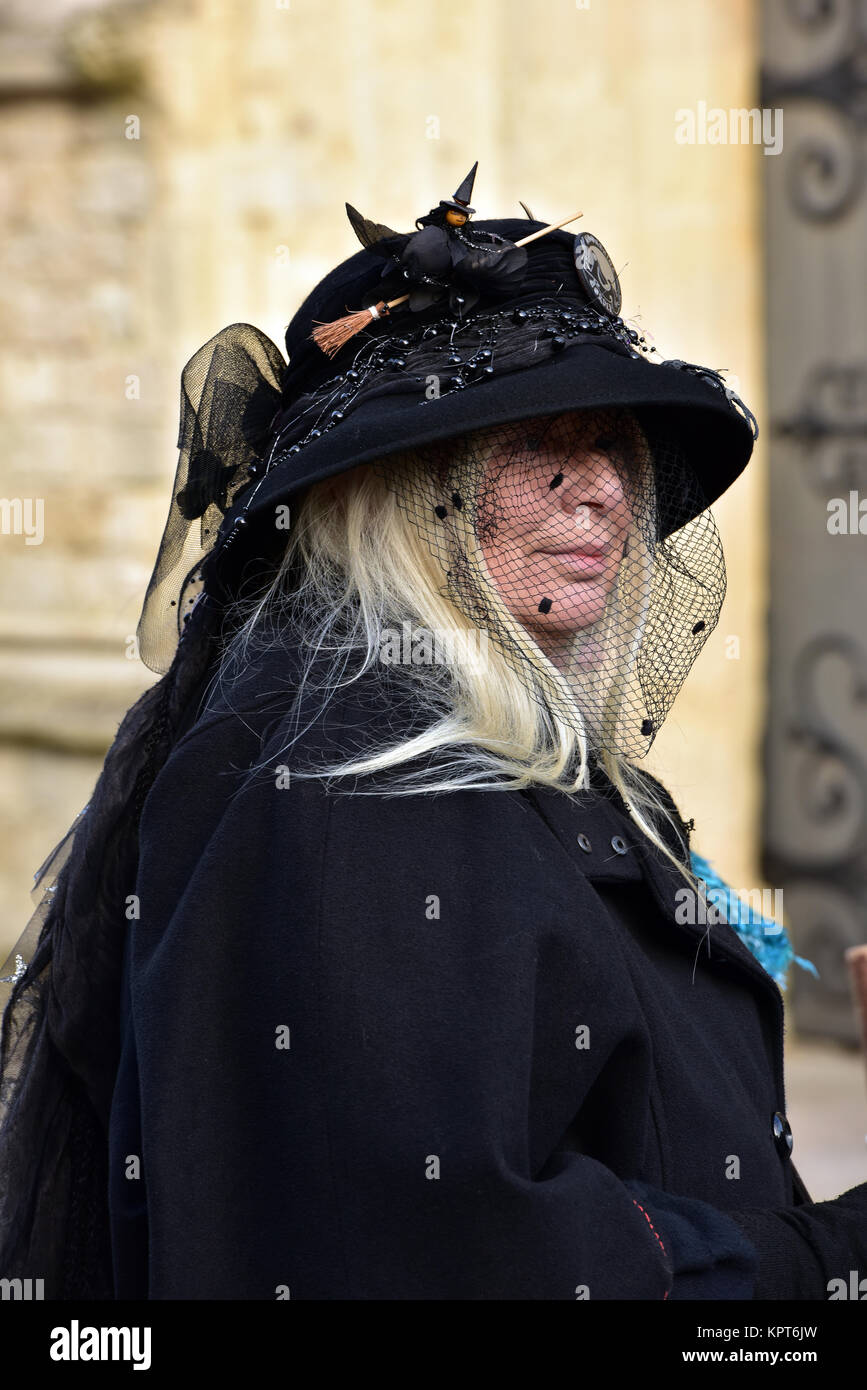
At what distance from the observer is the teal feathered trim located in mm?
2049

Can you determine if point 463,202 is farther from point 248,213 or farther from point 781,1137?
point 248,213

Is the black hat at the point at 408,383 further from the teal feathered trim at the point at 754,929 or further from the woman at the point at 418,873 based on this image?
the teal feathered trim at the point at 754,929

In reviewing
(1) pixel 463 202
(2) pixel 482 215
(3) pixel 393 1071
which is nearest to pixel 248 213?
(2) pixel 482 215

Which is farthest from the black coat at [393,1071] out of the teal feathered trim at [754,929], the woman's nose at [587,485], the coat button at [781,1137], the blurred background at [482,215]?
the blurred background at [482,215]

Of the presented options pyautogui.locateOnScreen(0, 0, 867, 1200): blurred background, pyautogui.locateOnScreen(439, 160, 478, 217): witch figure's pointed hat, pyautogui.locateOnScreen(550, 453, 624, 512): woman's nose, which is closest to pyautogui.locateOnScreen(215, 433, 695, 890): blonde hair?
pyautogui.locateOnScreen(550, 453, 624, 512): woman's nose

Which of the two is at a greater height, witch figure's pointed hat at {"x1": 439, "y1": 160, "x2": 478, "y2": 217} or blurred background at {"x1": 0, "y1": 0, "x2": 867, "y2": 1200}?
blurred background at {"x1": 0, "y1": 0, "x2": 867, "y2": 1200}

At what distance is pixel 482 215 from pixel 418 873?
133 inches

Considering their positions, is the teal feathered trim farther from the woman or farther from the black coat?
the black coat

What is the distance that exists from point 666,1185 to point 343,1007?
1.50 feet

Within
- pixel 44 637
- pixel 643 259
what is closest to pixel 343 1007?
pixel 44 637

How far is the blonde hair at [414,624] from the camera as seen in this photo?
1375mm

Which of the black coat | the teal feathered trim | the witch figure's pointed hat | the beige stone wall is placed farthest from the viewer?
the beige stone wall

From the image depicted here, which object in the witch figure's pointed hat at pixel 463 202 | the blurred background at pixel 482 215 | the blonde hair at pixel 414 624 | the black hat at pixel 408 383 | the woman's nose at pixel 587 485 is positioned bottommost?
the blonde hair at pixel 414 624

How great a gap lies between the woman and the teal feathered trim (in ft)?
0.76
